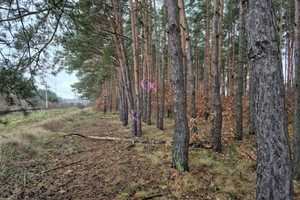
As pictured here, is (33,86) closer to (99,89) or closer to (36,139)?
(36,139)

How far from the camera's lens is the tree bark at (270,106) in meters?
1.82

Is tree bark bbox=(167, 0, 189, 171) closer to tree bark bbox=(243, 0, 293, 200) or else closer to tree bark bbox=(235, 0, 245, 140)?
tree bark bbox=(243, 0, 293, 200)

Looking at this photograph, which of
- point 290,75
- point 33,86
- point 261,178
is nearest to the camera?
point 261,178

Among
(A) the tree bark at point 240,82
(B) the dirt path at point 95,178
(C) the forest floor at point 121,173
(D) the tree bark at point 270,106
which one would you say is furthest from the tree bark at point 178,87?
(A) the tree bark at point 240,82

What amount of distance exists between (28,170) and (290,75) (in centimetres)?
1725

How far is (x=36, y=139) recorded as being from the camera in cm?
689

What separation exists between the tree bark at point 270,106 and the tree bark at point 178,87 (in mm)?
1750

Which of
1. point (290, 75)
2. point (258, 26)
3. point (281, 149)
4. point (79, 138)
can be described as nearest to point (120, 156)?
point (79, 138)

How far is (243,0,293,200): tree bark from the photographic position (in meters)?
1.82

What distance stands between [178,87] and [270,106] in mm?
1945

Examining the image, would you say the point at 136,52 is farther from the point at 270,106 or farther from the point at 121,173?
the point at 270,106

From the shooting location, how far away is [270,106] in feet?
6.04

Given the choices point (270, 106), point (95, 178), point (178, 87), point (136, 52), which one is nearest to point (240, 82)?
point (178, 87)

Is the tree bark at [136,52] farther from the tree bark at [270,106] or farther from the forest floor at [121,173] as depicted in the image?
the tree bark at [270,106]
